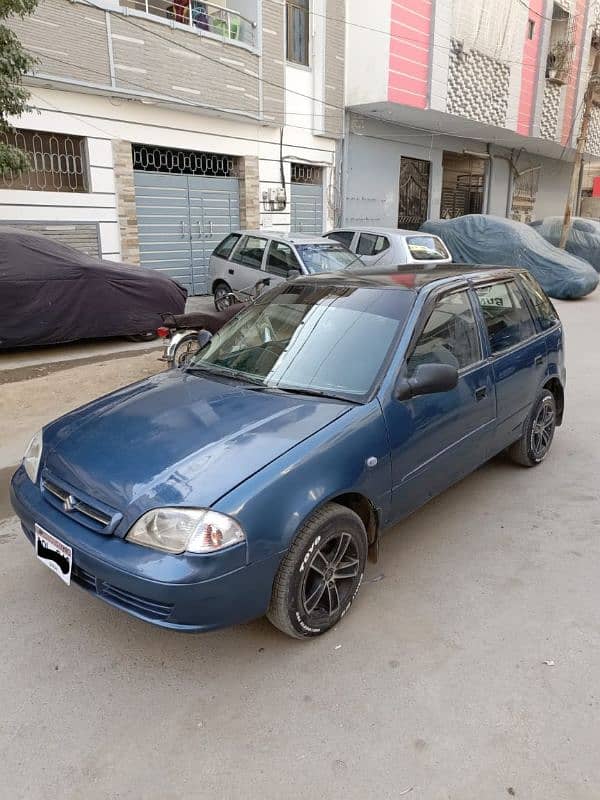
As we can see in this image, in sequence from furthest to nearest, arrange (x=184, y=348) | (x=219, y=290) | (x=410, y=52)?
(x=410, y=52)
(x=219, y=290)
(x=184, y=348)

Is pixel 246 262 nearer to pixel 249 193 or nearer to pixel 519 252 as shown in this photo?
pixel 249 193

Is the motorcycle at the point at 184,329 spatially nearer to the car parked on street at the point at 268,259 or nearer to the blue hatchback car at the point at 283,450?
the car parked on street at the point at 268,259

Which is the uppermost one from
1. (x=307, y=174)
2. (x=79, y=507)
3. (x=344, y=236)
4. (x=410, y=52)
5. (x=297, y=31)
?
(x=297, y=31)

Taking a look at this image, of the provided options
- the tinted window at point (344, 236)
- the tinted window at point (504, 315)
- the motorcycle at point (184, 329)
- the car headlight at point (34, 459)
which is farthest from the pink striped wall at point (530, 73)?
the car headlight at point (34, 459)

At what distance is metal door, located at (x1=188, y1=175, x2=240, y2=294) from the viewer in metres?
12.3

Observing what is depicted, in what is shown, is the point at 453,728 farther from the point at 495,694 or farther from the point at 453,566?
the point at 453,566

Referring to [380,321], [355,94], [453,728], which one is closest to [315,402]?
[380,321]

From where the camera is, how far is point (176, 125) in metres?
11.4

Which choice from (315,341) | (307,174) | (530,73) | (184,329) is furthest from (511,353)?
(530,73)

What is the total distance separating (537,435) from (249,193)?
33.7ft

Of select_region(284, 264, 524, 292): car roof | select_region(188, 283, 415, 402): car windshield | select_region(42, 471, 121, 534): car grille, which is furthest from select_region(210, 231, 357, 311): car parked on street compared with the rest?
select_region(42, 471, 121, 534): car grille

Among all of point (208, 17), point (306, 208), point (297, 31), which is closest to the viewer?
point (208, 17)

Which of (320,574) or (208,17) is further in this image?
(208,17)

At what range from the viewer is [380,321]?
3.26 metres
